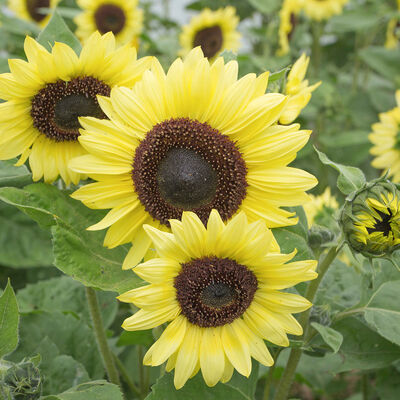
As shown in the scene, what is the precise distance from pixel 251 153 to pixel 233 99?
7 centimetres

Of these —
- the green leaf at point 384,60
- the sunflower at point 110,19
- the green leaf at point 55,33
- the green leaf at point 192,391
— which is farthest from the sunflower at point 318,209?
the green leaf at point 384,60

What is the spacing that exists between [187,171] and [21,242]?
835 millimetres

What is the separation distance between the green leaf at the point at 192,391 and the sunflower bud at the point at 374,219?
27 cm

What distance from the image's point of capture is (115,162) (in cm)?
75

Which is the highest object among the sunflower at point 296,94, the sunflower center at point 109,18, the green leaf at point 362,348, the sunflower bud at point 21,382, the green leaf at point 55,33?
the green leaf at point 55,33

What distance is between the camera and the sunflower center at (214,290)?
69cm

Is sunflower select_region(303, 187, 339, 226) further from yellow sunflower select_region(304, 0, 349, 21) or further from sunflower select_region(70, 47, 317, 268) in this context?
yellow sunflower select_region(304, 0, 349, 21)

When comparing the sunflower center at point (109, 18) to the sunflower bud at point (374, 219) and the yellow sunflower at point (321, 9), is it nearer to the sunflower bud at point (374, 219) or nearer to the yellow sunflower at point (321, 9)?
the yellow sunflower at point (321, 9)

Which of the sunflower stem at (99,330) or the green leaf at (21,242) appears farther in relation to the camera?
the green leaf at (21,242)

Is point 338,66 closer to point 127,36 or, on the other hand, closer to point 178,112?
point 127,36

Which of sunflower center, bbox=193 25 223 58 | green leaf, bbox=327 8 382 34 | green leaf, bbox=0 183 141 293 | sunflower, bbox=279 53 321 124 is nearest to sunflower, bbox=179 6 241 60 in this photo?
sunflower center, bbox=193 25 223 58

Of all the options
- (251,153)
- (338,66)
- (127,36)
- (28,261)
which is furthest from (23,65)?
(338,66)

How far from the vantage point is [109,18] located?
2020mm

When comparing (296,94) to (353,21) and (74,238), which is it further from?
(353,21)
